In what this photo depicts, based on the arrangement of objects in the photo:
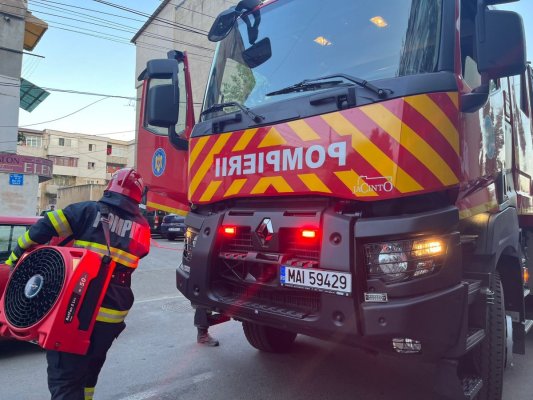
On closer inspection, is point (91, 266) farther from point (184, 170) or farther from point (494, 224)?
point (494, 224)

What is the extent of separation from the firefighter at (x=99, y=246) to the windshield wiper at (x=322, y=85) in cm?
114

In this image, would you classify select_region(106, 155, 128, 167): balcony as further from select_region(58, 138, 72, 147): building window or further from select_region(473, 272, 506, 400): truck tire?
select_region(473, 272, 506, 400): truck tire

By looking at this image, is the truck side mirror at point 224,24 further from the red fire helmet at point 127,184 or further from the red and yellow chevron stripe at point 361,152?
the red fire helmet at point 127,184

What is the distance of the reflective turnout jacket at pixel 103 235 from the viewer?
8.36 ft

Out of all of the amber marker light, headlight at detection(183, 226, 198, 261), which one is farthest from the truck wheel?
the amber marker light

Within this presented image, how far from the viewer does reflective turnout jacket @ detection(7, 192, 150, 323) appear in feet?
8.36

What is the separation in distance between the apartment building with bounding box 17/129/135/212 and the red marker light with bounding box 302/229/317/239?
150 feet

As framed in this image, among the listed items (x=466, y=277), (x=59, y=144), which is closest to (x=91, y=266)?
(x=466, y=277)

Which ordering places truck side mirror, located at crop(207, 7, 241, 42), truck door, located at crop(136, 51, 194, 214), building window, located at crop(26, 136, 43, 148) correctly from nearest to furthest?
truck side mirror, located at crop(207, 7, 241, 42) → truck door, located at crop(136, 51, 194, 214) → building window, located at crop(26, 136, 43, 148)

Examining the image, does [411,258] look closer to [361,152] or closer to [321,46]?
[361,152]

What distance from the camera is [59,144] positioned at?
48094 mm

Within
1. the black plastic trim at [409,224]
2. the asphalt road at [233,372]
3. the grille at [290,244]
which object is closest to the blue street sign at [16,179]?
the asphalt road at [233,372]

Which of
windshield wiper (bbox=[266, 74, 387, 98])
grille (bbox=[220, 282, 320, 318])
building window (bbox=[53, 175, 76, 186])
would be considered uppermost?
building window (bbox=[53, 175, 76, 186])

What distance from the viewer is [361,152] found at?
235 centimetres
